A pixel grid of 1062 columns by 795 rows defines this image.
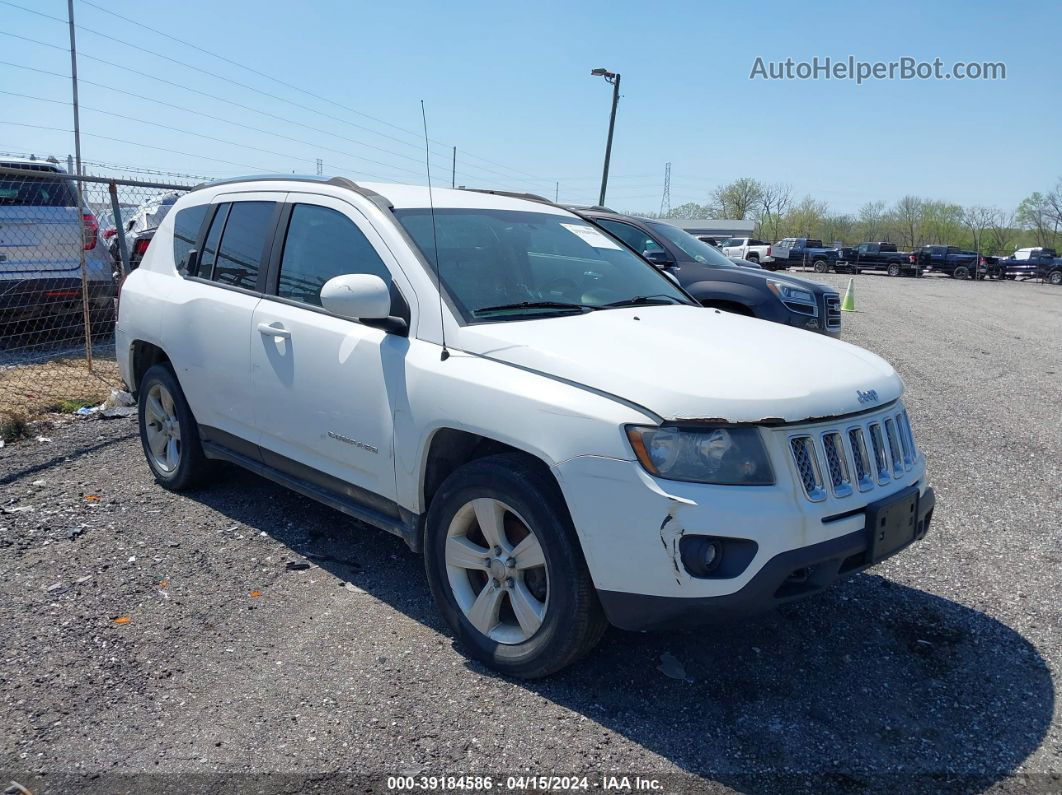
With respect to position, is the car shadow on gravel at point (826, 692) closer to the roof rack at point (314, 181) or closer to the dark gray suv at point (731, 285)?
the roof rack at point (314, 181)

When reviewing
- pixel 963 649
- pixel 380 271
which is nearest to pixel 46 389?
pixel 380 271

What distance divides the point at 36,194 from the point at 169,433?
4.97 metres

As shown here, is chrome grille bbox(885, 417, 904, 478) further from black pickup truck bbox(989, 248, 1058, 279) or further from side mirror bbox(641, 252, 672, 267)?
black pickup truck bbox(989, 248, 1058, 279)

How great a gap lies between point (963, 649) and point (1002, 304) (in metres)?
24.8

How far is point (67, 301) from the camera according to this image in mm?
9031

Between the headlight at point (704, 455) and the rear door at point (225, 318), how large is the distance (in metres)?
2.38

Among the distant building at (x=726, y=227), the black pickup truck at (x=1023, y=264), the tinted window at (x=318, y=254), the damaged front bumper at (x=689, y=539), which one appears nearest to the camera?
the damaged front bumper at (x=689, y=539)

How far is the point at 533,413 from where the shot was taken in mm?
3066

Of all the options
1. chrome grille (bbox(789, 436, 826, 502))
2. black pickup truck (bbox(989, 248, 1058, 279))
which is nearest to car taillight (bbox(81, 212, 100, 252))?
chrome grille (bbox(789, 436, 826, 502))

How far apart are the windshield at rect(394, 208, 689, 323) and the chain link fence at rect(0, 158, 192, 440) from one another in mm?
4888

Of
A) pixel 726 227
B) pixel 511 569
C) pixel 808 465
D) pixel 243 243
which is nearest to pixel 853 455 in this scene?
pixel 808 465

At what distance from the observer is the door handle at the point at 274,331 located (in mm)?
4129

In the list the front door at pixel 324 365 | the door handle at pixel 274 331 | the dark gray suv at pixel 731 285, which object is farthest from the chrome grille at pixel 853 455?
the dark gray suv at pixel 731 285

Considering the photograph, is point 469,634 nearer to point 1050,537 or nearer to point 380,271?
point 380,271
